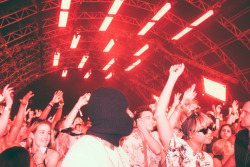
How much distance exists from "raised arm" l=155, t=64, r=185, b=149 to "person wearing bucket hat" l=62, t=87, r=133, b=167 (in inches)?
36.8

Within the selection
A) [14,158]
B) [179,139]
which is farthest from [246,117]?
[14,158]

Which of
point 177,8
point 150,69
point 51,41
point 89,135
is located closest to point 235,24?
point 177,8

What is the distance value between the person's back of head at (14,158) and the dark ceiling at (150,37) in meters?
9.00

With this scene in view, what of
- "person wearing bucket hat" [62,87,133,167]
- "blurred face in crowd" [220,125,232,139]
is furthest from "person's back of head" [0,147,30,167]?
"blurred face in crowd" [220,125,232,139]

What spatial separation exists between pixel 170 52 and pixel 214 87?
7.76 metres

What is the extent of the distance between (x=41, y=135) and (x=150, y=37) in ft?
45.3

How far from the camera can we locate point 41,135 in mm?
3412

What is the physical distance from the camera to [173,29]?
1484 cm

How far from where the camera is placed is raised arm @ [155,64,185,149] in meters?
2.31

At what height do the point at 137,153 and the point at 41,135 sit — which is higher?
the point at 41,135

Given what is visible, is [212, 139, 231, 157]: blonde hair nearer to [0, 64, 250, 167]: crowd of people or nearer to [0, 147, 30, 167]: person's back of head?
[0, 64, 250, 167]: crowd of people

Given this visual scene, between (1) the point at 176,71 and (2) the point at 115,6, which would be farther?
(2) the point at 115,6

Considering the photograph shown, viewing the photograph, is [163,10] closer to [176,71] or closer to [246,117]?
[246,117]

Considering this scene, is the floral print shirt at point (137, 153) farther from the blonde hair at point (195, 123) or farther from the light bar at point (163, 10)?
the light bar at point (163, 10)
